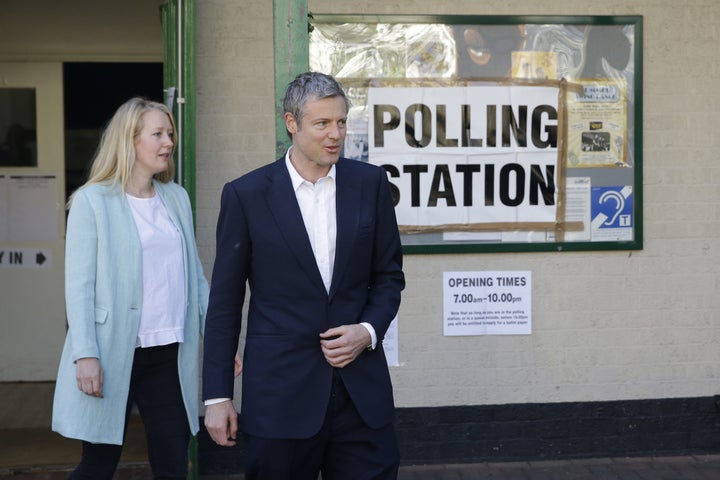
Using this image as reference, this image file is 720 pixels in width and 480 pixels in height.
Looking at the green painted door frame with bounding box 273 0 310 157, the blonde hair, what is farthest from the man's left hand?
the blonde hair

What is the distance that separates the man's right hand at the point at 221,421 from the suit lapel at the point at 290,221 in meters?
0.52

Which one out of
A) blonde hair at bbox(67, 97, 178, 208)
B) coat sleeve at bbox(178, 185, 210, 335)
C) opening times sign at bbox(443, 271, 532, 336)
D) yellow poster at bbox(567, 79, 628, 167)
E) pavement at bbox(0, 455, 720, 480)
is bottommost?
pavement at bbox(0, 455, 720, 480)

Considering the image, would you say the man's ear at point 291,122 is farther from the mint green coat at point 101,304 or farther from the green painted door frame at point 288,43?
the mint green coat at point 101,304

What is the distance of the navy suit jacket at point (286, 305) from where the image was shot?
3246 mm

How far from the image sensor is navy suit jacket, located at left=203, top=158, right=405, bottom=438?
3246 mm

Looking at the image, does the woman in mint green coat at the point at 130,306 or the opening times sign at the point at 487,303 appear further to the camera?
the opening times sign at the point at 487,303

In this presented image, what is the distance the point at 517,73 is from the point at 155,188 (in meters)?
2.59

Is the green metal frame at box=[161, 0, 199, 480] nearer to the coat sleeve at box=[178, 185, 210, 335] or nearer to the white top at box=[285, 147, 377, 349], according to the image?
the coat sleeve at box=[178, 185, 210, 335]

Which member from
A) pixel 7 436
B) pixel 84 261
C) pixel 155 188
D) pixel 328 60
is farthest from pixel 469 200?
pixel 7 436

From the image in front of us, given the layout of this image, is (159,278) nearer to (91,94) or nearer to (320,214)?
(320,214)

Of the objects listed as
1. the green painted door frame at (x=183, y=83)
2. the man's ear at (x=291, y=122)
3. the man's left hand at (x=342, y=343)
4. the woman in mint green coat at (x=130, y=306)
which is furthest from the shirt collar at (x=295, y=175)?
the green painted door frame at (x=183, y=83)

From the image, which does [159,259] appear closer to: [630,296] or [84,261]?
[84,261]

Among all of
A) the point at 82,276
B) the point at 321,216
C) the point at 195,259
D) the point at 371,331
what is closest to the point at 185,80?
the point at 195,259

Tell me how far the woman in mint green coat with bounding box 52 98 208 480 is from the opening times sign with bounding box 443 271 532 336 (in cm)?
209
